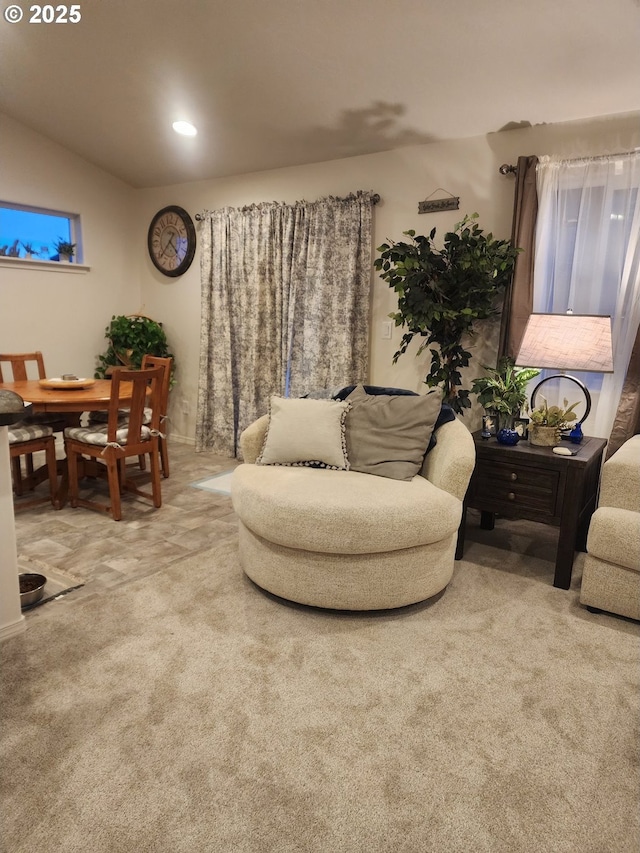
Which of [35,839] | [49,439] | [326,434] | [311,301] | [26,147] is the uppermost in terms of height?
[26,147]

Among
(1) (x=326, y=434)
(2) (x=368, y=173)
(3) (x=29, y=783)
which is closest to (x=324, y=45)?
(2) (x=368, y=173)

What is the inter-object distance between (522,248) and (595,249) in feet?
1.25

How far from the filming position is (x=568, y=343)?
2.67 meters

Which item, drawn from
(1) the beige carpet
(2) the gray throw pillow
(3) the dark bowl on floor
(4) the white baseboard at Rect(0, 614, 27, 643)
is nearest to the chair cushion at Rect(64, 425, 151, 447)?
(3) the dark bowl on floor

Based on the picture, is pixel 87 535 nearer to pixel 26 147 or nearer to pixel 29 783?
pixel 29 783

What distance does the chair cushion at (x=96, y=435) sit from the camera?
3391 millimetres

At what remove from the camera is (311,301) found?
14.1 ft

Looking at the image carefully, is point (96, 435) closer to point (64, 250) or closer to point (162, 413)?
point (162, 413)

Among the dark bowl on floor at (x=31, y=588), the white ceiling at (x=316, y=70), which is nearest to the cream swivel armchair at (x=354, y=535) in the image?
the dark bowl on floor at (x=31, y=588)

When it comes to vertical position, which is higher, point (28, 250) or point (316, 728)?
point (28, 250)

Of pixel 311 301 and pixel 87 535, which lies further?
pixel 311 301

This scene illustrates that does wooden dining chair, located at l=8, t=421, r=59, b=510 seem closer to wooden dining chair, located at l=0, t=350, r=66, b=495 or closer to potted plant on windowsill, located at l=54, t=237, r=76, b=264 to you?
wooden dining chair, located at l=0, t=350, r=66, b=495

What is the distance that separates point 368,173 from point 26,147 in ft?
9.65

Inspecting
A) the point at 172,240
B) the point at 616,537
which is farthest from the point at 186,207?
the point at 616,537
